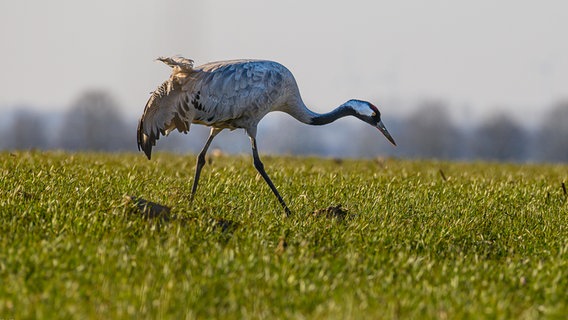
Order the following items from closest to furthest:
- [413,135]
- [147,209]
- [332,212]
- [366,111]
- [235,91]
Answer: [147,209], [332,212], [235,91], [366,111], [413,135]

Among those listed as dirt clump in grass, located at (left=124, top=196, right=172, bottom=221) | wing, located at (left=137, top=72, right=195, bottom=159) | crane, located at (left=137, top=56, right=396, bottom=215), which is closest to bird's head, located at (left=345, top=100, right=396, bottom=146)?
crane, located at (left=137, top=56, right=396, bottom=215)

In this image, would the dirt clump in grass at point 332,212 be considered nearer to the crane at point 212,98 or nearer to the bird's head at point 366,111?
the crane at point 212,98

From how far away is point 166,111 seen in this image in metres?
9.27

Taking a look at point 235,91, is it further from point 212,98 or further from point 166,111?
point 166,111

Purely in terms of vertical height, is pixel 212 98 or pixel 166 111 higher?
pixel 212 98

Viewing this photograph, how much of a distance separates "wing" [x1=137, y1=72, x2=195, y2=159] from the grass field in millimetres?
697

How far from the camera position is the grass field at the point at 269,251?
553 centimetres

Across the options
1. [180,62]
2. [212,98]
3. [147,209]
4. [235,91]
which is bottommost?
[147,209]

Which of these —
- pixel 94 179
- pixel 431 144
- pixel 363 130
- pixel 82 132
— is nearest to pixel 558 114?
pixel 431 144

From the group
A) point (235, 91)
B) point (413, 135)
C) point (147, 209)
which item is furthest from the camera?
→ point (413, 135)

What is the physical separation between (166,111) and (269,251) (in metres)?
2.89

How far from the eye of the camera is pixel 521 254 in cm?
795

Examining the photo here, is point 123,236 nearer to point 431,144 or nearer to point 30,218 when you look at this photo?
point 30,218

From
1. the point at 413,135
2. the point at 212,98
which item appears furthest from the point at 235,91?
the point at 413,135
